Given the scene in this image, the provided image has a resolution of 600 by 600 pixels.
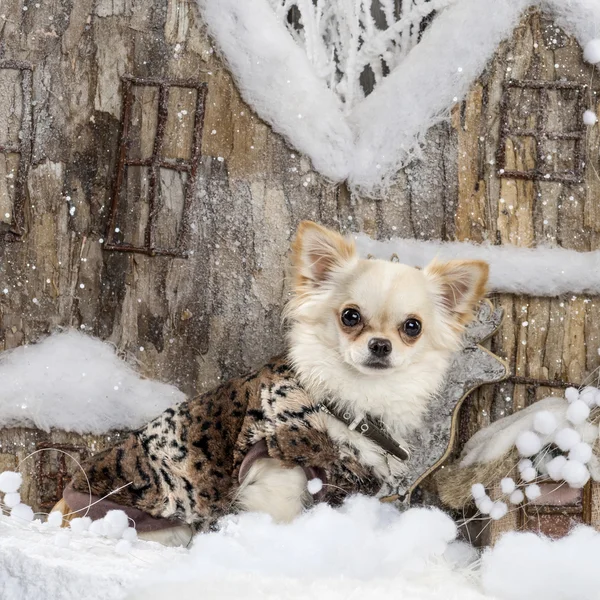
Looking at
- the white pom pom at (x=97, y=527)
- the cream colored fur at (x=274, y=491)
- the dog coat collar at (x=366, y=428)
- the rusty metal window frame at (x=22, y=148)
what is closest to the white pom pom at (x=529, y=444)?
the dog coat collar at (x=366, y=428)

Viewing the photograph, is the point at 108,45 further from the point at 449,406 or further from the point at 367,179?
the point at 449,406

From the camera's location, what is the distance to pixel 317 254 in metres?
1.53

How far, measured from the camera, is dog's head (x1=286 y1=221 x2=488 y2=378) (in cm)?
143

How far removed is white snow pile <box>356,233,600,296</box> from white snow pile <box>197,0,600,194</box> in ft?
0.76

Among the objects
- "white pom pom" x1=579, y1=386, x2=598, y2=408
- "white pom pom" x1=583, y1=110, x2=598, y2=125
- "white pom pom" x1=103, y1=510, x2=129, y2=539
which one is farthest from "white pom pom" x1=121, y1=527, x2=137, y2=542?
"white pom pom" x1=583, y1=110, x2=598, y2=125

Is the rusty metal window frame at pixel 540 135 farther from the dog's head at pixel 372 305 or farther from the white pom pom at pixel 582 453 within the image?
the white pom pom at pixel 582 453

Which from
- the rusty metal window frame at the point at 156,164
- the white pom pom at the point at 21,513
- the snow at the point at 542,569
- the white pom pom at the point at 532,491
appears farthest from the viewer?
the rusty metal window frame at the point at 156,164

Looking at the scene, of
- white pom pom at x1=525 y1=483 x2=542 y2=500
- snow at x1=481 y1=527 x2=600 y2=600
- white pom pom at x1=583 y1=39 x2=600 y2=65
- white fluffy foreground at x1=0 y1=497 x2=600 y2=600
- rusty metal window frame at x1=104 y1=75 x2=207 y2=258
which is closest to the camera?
A: white fluffy foreground at x1=0 y1=497 x2=600 y2=600

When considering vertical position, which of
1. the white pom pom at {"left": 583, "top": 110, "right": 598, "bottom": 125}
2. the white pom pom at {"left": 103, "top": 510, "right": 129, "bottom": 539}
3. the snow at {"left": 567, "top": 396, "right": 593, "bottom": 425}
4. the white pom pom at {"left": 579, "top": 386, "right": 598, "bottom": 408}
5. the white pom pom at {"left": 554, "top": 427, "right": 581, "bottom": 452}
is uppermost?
the white pom pom at {"left": 583, "top": 110, "right": 598, "bottom": 125}

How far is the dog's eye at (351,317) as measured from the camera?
1.45 meters

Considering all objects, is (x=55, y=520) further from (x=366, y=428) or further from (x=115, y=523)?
(x=366, y=428)

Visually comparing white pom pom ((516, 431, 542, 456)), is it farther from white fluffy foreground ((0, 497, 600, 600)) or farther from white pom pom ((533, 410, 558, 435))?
white fluffy foreground ((0, 497, 600, 600))

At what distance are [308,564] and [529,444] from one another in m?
0.54

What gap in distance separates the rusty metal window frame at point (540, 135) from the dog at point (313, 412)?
337mm
